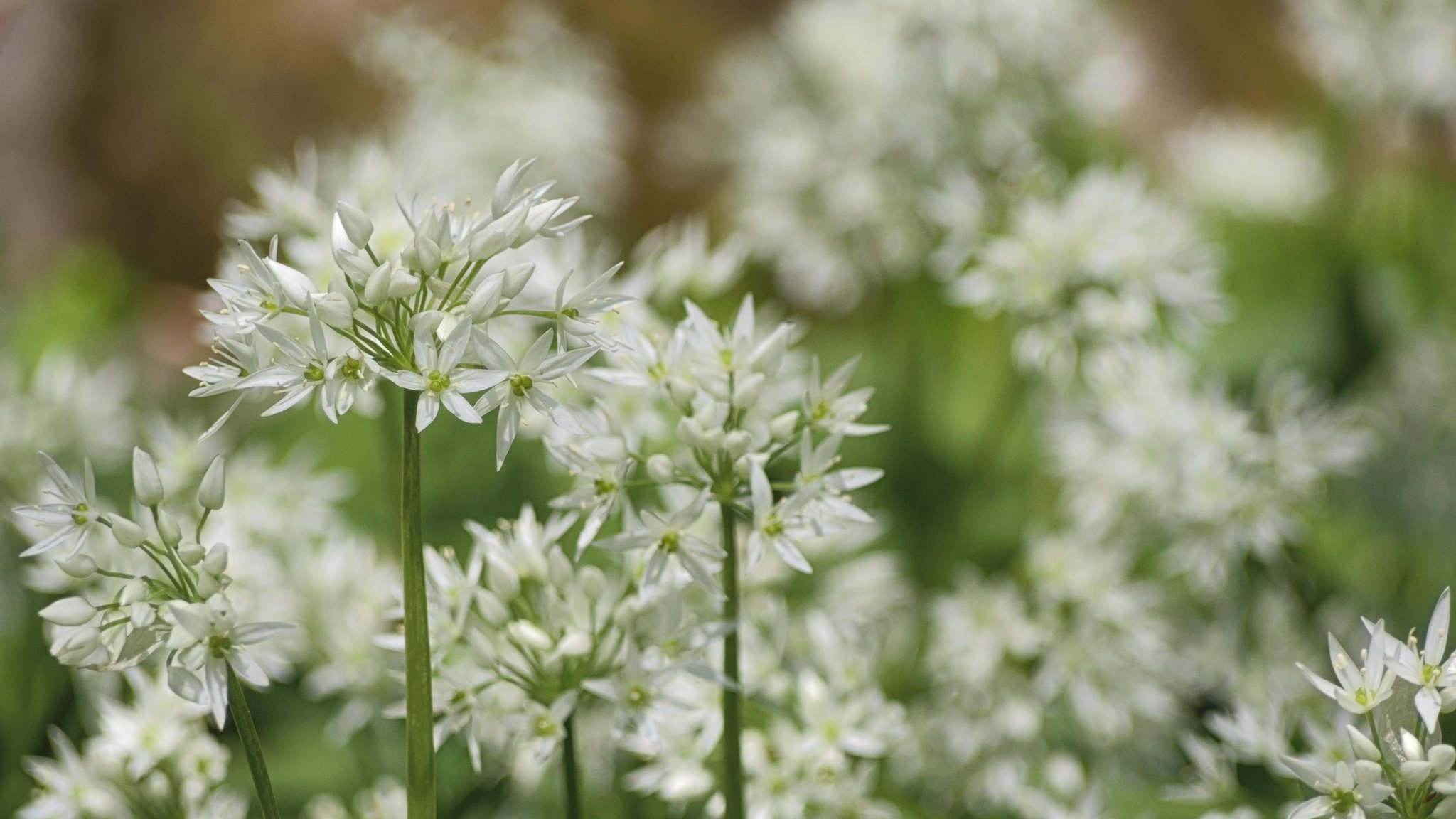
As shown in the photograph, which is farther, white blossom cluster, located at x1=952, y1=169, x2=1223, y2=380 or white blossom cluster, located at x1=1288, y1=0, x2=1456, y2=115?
white blossom cluster, located at x1=1288, y1=0, x2=1456, y2=115

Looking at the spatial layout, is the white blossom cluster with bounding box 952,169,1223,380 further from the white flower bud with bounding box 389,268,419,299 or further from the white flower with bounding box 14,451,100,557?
the white flower with bounding box 14,451,100,557

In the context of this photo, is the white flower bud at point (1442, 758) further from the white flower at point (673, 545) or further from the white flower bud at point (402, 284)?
the white flower bud at point (402, 284)

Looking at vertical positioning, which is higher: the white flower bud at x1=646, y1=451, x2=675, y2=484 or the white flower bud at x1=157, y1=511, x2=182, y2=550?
the white flower bud at x1=646, y1=451, x2=675, y2=484

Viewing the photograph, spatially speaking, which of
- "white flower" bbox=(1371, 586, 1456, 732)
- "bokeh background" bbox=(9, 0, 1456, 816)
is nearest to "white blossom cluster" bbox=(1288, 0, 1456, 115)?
"bokeh background" bbox=(9, 0, 1456, 816)

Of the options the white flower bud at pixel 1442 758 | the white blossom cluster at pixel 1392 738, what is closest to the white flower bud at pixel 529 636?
the white blossom cluster at pixel 1392 738

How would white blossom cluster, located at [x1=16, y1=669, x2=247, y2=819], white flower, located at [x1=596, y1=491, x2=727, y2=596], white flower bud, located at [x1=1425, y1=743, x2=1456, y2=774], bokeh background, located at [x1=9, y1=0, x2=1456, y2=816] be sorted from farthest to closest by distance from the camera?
bokeh background, located at [x1=9, y1=0, x2=1456, y2=816] → white blossom cluster, located at [x1=16, y1=669, x2=247, y2=819] → white flower, located at [x1=596, y1=491, x2=727, y2=596] → white flower bud, located at [x1=1425, y1=743, x2=1456, y2=774]

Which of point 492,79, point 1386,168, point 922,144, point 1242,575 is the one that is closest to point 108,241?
point 492,79
